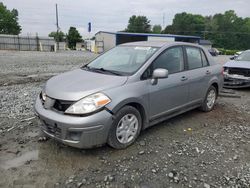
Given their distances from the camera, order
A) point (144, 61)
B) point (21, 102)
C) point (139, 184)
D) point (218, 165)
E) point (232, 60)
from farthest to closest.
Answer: point (232, 60) → point (21, 102) → point (144, 61) → point (218, 165) → point (139, 184)

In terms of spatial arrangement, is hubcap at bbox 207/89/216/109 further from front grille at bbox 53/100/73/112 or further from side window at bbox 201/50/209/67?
front grille at bbox 53/100/73/112

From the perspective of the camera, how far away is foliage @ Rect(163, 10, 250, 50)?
86188mm

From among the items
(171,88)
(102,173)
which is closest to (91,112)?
(102,173)

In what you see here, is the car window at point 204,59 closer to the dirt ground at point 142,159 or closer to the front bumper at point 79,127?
the dirt ground at point 142,159

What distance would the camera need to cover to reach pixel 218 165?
3.10m

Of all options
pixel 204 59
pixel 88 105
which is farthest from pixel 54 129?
pixel 204 59

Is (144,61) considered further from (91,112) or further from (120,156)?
(120,156)

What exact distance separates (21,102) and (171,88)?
12.2ft

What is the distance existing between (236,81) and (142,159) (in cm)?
603

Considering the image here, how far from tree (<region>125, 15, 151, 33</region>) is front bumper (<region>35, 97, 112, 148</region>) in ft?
315

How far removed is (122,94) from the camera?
10.4 ft

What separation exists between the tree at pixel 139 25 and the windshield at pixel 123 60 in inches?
3720

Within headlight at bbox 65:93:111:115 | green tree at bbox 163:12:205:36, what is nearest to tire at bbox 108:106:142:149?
headlight at bbox 65:93:111:115

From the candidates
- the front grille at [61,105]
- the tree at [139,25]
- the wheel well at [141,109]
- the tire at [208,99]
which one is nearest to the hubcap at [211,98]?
the tire at [208,99]
